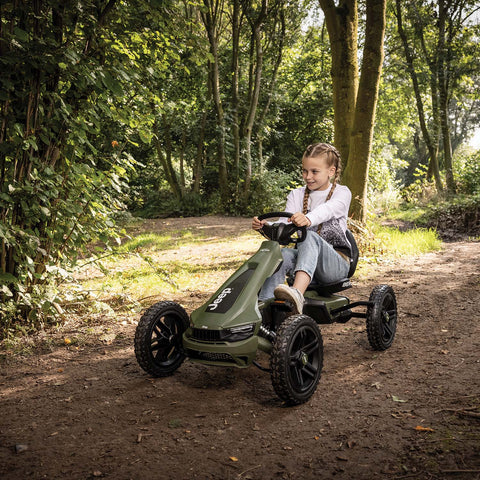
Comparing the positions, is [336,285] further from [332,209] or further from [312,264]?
[332,209]

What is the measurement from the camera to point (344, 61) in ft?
25.4

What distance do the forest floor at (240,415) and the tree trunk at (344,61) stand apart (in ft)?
15.3

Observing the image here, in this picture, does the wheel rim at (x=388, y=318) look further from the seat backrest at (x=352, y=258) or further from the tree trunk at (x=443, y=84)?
the tree trunk at (x=443, y=84)

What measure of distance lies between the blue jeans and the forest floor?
706 millimetres

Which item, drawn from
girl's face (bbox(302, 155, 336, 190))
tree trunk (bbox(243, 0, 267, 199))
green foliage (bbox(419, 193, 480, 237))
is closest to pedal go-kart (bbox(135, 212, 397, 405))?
girl's face (bbox(302, 155, 336, 190))

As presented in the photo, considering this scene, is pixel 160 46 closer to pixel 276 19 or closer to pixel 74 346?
pixel 74 346

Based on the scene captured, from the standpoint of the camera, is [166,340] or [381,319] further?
[381,319]

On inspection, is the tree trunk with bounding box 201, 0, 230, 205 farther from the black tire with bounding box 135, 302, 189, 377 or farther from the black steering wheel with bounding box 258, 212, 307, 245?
the black tire with bounding box 135, 302, 189, 377

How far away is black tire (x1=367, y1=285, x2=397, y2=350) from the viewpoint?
3.59 meters

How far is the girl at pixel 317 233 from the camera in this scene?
3205 millimetres

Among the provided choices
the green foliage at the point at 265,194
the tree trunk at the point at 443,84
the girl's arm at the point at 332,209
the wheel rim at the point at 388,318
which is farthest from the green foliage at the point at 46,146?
the tree trunk at the point at 443,84

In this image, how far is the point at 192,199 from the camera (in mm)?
16844

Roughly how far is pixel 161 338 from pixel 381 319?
72.2 inches

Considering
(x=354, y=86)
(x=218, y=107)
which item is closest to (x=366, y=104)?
(x=354, y=86)
